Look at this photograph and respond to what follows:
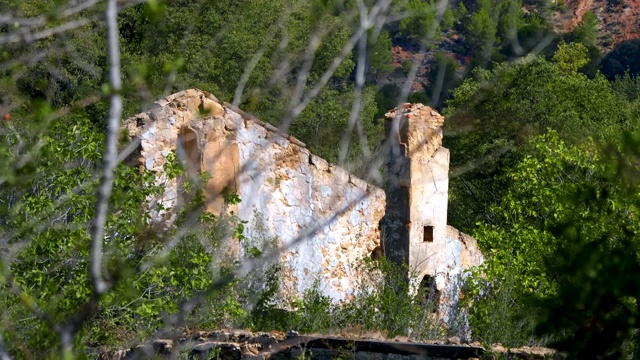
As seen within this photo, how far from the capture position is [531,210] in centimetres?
1583

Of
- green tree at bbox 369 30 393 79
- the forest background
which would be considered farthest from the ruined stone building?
green tree at bbox 369 30 393 79

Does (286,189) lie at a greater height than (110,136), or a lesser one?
greater

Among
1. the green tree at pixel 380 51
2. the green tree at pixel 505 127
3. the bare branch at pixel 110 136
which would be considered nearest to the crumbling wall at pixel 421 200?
the green tree at pixel 380 51

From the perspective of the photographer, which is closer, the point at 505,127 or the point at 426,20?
the point at 426,20

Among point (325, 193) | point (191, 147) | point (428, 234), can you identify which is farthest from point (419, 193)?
point (191, 147)

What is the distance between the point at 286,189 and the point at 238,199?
5385mm

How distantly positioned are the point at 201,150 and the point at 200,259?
7.99 feet

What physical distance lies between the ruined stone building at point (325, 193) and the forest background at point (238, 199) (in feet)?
1.44

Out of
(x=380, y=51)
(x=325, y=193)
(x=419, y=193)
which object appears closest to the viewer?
(x=419, y=193)

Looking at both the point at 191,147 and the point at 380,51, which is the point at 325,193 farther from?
the point at 380,51

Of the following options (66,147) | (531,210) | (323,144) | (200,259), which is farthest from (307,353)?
(323,144)

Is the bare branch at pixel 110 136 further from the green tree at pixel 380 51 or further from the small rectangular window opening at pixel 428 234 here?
the small rectangular window opening at pixel 428 234

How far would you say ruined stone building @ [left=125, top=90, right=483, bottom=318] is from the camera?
12273mm

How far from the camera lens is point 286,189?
43.5ft
